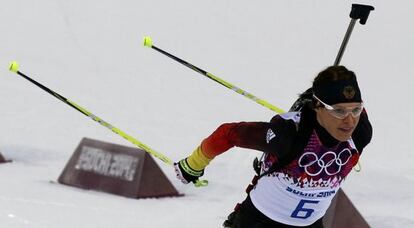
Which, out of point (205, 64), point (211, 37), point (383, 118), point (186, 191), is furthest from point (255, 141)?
point (211, 37)

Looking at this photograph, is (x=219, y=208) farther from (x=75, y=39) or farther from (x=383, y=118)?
(x=75, y=39)

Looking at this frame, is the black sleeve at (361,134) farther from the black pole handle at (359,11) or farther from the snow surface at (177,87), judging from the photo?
the snow surface at (177,87)

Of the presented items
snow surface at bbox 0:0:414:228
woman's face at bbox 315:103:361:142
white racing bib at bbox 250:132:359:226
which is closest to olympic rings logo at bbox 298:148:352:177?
white racing bib at bbox 250:132:359:226

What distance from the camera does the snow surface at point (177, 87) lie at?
6.97 meters

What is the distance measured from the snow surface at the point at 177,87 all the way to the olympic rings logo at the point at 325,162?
311 cm

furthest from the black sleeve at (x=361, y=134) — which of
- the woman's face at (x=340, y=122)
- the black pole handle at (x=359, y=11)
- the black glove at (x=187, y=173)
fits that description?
the black pole handle at (x=359, y=11)

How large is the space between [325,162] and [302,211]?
0.92 feet

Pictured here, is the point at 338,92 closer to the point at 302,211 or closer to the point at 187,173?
the point at 302,211

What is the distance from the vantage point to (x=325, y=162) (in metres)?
3.23

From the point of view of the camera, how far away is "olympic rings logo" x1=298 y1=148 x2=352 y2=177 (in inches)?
126

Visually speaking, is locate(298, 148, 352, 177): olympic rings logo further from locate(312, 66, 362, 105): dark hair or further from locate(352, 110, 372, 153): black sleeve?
locate(312, 66, 362, 105): dark hair

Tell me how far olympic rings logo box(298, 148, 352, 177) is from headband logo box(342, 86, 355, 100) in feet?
0.85

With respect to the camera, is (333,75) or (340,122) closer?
(340,122)

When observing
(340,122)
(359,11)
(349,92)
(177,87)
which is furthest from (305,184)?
(177,87)
